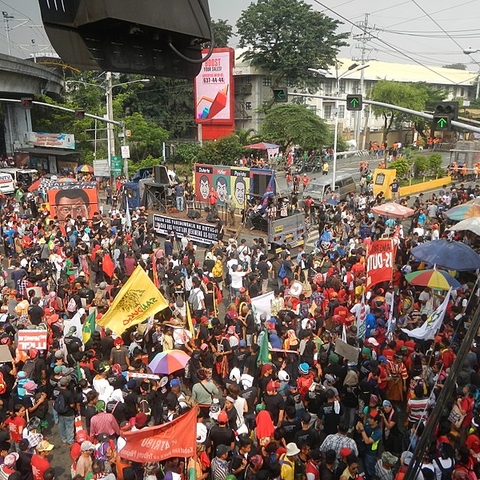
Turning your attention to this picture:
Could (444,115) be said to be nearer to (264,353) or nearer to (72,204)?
(264,353)

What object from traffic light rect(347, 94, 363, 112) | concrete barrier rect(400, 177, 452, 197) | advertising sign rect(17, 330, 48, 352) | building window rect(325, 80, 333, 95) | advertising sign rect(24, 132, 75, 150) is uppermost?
building window rect(325, 80, 333, 95)

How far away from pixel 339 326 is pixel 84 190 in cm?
1330

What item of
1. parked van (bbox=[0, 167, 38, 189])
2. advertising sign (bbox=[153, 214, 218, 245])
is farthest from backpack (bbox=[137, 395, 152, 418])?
parked van (bbox=[0, 167, 38, 189])

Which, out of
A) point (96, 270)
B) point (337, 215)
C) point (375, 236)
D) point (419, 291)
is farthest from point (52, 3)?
point (337, 215)

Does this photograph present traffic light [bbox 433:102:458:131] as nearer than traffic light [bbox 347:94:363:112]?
Yes

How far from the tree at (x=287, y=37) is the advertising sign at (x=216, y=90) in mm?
12489

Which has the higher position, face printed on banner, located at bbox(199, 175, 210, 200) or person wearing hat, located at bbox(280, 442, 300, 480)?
face printed on banner, located at bbox(199, 175, 210, 200)

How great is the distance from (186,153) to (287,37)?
16.0 metres

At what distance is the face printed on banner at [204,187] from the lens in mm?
25156

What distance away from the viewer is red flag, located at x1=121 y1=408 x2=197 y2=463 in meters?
5.86

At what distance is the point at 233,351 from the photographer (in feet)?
30.1

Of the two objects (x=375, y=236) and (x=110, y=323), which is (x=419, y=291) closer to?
(x=375, y=236)

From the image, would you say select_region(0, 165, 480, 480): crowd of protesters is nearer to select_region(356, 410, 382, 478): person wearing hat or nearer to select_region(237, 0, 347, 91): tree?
select_region(356, 410, 382, 478): person wearing hat

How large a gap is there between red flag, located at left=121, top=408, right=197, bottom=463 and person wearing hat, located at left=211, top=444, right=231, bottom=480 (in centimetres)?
43
